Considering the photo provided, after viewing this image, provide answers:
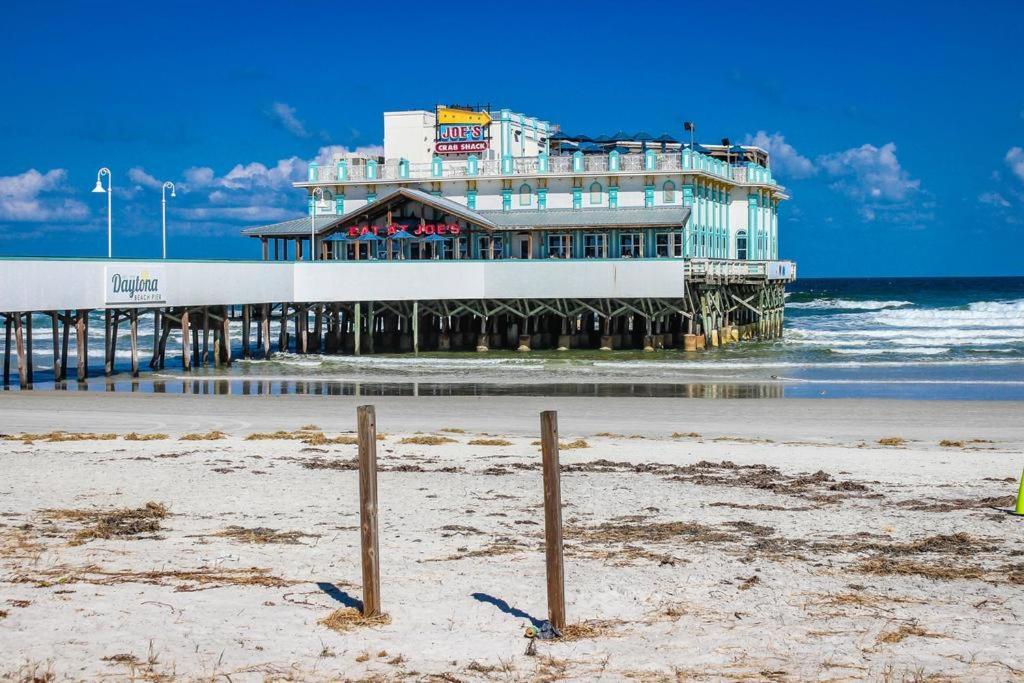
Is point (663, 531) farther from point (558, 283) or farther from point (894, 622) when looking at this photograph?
point (558, 283)

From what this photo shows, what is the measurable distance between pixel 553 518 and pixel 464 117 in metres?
48.3

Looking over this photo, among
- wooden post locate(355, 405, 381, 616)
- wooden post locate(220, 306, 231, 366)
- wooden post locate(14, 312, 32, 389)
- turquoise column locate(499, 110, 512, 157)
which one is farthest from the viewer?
turquoise column locate(499, 110, 512, 157)

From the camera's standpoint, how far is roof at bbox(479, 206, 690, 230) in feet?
161

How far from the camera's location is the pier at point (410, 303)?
36.2 metres

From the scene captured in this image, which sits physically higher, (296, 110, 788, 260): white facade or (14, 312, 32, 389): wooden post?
(296, 110, 788, 260): white facade

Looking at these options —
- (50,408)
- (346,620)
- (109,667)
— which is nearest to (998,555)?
(346,620)

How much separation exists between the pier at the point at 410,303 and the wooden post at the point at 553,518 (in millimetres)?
26801

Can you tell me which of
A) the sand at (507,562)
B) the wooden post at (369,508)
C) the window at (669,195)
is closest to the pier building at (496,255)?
the window at (669,195)

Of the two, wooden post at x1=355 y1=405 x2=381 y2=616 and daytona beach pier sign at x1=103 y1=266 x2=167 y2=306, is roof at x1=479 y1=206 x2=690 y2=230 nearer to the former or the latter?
daytona beach pier sign at x1=103 y1=266 x2=167 y2=306

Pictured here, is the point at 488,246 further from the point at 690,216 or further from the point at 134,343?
the point at 134,343

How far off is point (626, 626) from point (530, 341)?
1590 inches

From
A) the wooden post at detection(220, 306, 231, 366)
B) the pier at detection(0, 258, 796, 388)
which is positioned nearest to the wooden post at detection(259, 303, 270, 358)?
the pier at detection(0, 258, 796, 388)

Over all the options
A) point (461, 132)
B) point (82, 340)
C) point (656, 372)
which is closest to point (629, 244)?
point (461, 132)

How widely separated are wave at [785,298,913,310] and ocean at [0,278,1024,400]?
3689 cm
